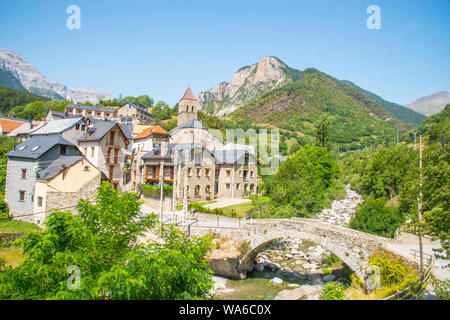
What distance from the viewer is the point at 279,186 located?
106 ft

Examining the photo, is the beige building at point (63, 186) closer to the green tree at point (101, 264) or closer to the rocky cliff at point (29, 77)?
the green tree at point (101, 264)

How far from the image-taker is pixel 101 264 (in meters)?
10.0

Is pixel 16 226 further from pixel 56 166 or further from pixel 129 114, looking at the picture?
pixel 129 114

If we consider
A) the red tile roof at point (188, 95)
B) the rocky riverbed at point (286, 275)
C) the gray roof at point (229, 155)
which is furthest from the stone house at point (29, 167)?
the red tile roof at point (188, 95)

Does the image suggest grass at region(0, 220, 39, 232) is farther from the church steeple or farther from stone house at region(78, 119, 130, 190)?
the church steeple

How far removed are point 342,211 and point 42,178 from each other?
38.0 metres

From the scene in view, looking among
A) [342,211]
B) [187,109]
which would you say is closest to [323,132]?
[342,211]

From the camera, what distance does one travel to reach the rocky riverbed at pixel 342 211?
35.2 metres

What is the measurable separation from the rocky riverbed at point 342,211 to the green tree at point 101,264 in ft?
89.1

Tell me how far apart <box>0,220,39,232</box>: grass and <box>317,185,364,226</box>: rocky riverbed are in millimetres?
31638

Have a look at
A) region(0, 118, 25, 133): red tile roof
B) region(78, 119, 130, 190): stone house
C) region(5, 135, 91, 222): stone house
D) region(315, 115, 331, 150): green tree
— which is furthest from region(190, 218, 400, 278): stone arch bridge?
region(0, 118, 25, 133): red tile roof

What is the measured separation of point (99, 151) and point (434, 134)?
2078 inches

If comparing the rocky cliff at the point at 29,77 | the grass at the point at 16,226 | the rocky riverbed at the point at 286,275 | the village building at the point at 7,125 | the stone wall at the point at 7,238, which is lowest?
the rocky riverbed at the point at 286,275
